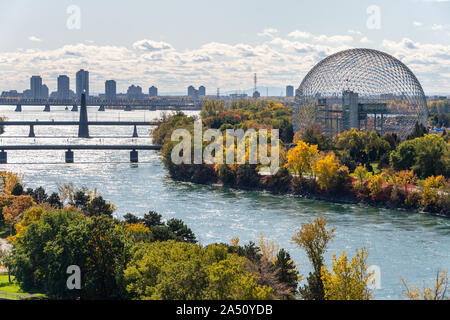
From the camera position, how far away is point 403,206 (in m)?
39.7

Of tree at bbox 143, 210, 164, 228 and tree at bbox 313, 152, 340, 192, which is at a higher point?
tree at bbox 313, 152, 340, 192

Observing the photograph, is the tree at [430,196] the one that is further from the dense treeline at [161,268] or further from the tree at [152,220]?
the dense treeline at [161,268]

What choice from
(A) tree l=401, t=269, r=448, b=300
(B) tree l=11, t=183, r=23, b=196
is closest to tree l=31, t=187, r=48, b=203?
(B) tree l=11, t=183, r=23, b=196

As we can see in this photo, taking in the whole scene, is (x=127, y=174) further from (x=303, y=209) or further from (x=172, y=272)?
Result: (x=172, y=272)

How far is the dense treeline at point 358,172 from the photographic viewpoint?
4022 centimetres

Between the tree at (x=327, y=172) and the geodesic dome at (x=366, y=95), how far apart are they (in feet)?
55.4

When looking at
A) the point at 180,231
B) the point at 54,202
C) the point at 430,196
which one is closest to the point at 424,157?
the point at 430,196

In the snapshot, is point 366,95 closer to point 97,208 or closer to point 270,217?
point 270,217

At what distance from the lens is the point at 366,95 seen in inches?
2421

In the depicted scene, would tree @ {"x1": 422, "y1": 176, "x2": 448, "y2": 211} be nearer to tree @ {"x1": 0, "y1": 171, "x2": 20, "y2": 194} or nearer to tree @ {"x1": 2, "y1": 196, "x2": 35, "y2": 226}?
tree @ {"x1": 2, "y1": 196, "x2": 35, "y2": 226}

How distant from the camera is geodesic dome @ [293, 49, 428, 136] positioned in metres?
61.2

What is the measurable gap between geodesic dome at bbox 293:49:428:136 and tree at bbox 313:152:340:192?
1688cm

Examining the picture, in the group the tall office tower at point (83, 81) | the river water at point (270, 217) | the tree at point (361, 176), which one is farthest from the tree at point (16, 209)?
the tall office tower at point (83, 81)
